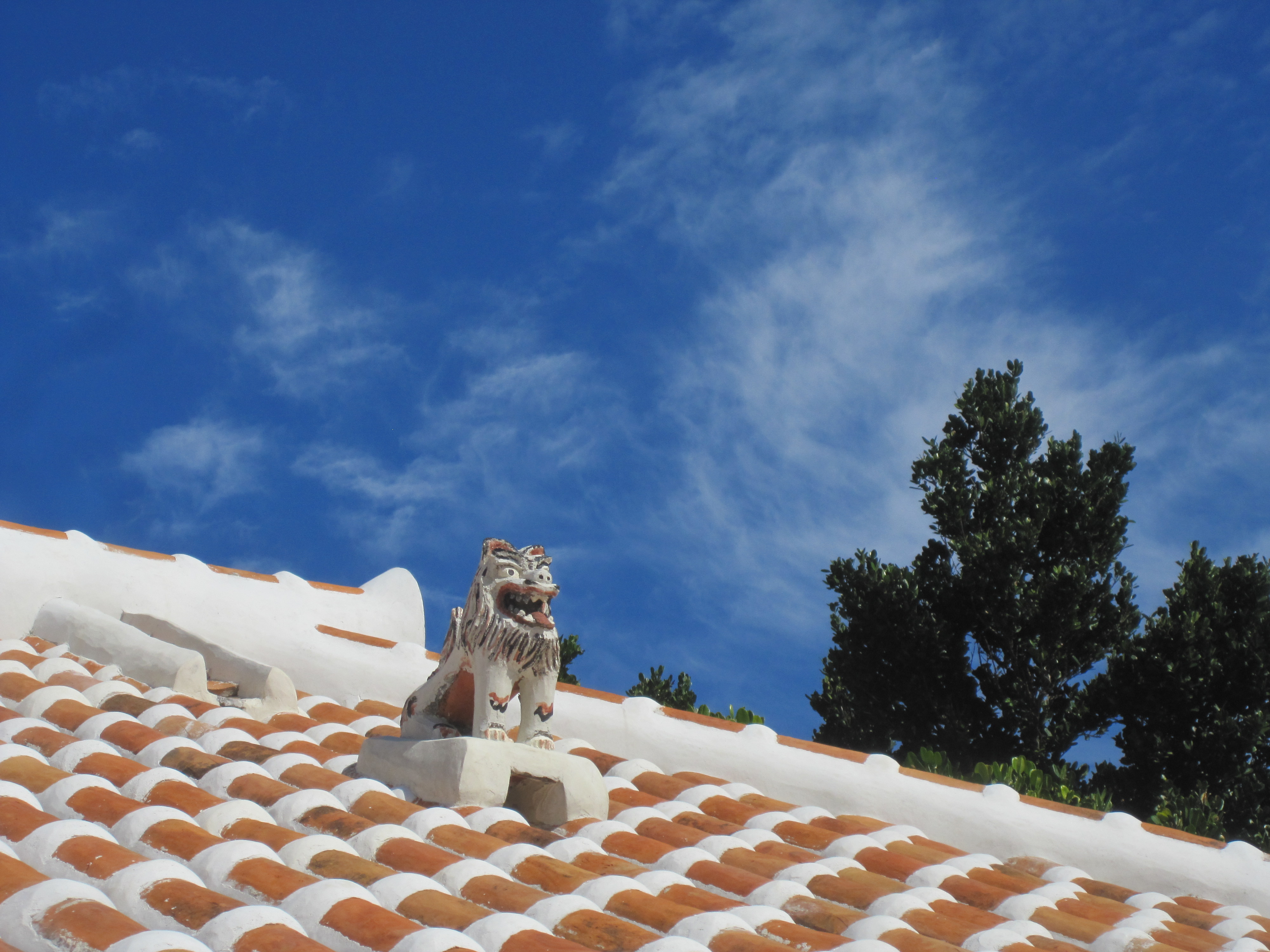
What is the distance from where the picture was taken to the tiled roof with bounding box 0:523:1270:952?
3.35 metres

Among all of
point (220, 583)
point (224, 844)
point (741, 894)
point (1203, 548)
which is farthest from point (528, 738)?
point (1203, 548)

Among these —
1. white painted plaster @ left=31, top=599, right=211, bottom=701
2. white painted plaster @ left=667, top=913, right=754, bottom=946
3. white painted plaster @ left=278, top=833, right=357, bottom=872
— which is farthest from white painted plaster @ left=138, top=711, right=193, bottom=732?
white painted plaster @ left=667, top=913, right=754, bottom=946

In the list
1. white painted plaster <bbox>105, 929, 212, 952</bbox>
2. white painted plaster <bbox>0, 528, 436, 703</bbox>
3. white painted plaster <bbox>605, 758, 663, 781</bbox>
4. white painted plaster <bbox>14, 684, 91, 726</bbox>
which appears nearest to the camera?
white painted plaster <bbox>105, 929, 212, 952</bbox>

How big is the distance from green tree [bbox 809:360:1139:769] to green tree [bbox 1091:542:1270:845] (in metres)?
0.84

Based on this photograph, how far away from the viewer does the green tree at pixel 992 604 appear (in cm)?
1534

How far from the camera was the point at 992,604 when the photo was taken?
15.7 meters

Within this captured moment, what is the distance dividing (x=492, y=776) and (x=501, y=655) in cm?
54

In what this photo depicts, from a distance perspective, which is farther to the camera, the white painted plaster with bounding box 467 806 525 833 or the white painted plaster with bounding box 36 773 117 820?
the white painted plaster with bounding box 467 806 525 833

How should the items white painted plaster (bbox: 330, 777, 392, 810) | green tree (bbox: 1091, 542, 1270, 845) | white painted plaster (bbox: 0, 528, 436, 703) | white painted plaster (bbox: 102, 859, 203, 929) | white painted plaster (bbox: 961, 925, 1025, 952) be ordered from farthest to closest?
green tree (bbox: 1091, 542, 1270, 845) < white painted plaster (bbox: 0, 528, 436, 703) < white painted plaster (bbox: 330, 777, 392, 810) < white painted plaster (bbox: 961, 925, 1025, 952) < white painted plaster (bbox: 102, 859, 203, 929)

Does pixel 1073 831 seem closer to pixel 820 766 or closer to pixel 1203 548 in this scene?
pixel 820 766

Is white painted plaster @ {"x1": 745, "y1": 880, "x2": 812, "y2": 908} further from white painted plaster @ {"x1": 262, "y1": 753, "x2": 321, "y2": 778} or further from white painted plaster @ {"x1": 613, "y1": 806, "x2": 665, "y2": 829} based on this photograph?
white painted plaster @ {"x1": 262, "y1": 753, "x2": 321, "y2": 778}

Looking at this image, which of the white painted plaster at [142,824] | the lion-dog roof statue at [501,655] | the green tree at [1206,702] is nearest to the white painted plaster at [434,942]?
the white painted plaster at [142,824]

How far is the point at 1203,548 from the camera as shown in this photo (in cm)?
1416

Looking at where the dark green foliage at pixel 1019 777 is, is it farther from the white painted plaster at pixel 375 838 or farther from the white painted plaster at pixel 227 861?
the white painted plaster at pixel 227 861
